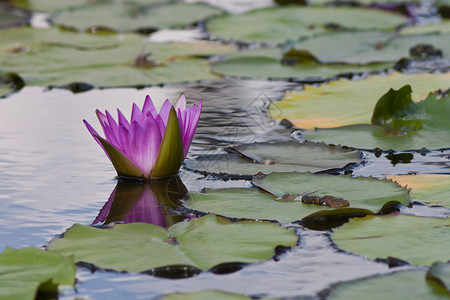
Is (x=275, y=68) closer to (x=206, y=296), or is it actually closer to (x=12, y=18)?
(x=206, y=296)

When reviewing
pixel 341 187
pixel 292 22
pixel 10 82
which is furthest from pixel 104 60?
pixel 341 187

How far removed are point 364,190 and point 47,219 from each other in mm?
886

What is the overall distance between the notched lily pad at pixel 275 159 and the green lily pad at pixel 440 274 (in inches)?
32.7

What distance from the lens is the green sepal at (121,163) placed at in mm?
2217

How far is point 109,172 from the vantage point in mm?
2398

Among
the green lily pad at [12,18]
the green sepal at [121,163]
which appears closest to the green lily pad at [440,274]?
the green sepal at [121,163]

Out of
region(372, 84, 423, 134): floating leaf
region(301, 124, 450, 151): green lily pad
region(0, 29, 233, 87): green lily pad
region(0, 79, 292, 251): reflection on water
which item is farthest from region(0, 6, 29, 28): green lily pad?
region(372, 84, 423, 134): floating leaf

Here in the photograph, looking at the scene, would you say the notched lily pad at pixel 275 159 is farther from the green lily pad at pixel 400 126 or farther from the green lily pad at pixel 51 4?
the green lily pad at pixel 51 4

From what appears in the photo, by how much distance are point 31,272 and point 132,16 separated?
4425 mm

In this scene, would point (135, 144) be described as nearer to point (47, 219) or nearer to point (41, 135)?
point (47, 219)

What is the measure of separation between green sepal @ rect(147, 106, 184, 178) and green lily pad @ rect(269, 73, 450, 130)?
75 cm

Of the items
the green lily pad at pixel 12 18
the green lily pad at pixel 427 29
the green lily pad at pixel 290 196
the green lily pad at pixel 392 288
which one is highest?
the green lily pad at pixel 12 18

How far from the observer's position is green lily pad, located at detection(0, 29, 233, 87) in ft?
12.4

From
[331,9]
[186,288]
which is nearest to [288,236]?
[186,288]
